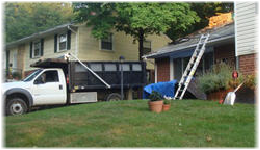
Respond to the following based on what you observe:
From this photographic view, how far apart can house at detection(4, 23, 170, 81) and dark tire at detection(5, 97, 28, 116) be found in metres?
9.75

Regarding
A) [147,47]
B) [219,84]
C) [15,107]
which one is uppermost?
[147,47]

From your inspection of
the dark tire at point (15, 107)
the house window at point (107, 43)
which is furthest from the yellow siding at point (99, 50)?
the dark tire at point (15, 107)

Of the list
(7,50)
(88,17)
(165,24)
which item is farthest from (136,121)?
(7,50)

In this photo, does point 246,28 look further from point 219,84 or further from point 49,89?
point 49,89

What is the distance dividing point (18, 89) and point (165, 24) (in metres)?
9.92

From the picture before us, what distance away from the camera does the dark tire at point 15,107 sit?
9.59 meters

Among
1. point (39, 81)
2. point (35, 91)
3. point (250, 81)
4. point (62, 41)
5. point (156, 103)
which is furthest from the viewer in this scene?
point (62, 41)

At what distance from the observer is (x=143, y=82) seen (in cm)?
1370

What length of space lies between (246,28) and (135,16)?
7.57m

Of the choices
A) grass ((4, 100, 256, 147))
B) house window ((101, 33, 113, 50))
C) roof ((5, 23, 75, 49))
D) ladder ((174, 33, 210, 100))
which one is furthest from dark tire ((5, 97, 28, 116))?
house window ((101, 33, 113, 50))

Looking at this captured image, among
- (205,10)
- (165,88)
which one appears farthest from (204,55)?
(205,10)

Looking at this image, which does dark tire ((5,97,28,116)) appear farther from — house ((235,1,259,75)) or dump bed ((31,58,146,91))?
house ((235,1,259,75))

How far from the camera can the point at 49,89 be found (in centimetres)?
1101

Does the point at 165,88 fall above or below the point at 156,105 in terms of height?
above
